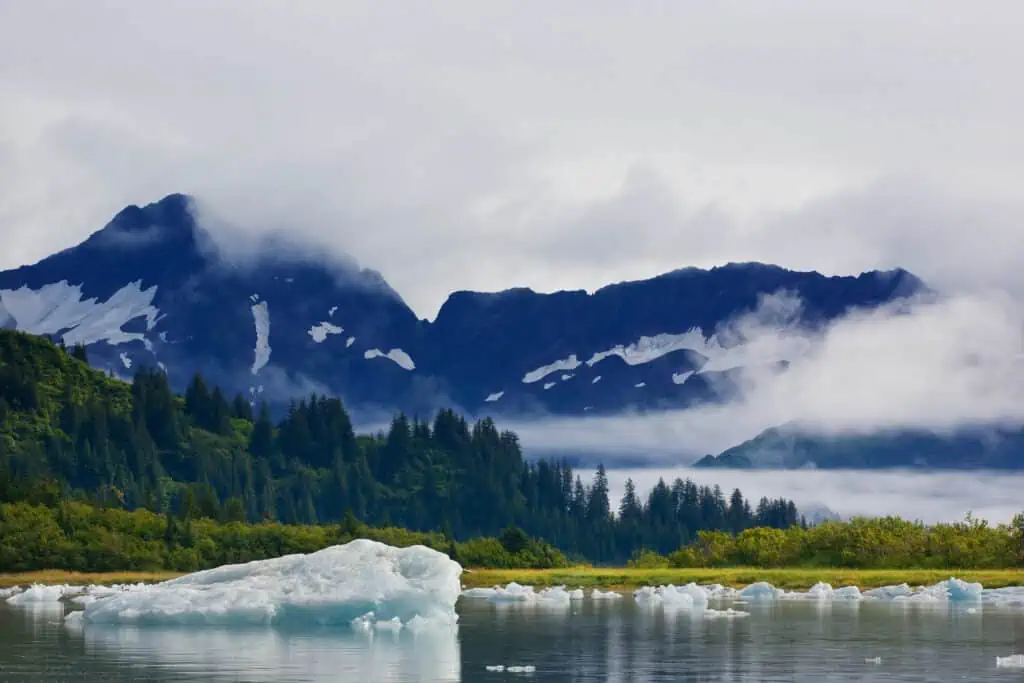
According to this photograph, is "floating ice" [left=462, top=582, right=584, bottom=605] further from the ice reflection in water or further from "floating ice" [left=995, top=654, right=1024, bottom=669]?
"floating ice" [left=995, top=654, right=1024, bottom=669]

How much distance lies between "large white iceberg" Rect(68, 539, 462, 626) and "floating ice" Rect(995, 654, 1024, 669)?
2616cm

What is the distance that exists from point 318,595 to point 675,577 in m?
82.8

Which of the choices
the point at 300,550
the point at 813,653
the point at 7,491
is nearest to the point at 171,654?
the point at 813,653

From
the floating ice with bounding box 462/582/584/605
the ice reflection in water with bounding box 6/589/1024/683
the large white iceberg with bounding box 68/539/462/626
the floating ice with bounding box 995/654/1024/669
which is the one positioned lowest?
the floating ice with bounding box 462/582/584/605

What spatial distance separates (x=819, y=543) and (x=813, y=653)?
351ft

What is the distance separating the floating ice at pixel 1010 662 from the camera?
55606 mm

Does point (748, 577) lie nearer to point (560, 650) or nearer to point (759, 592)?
point (759, 592)

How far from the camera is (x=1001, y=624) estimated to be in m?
80.1

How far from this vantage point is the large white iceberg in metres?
72.8

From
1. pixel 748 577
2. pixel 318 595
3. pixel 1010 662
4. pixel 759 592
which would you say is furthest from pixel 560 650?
pixel 748 577

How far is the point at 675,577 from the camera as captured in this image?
151125mm

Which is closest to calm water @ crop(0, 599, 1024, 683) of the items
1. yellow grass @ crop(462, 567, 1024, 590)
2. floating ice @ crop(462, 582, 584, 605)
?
floating ice @ crop(462, 582, 584, 605)

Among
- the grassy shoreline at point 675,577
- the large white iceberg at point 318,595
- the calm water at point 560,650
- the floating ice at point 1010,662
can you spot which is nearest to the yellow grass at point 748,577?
the grassy shoreline at point 675,577

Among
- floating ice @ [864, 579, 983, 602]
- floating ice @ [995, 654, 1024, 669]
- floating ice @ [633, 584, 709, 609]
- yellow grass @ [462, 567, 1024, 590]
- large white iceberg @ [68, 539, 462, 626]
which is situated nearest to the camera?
floating ice @ [995, 654, 1024, 669]
